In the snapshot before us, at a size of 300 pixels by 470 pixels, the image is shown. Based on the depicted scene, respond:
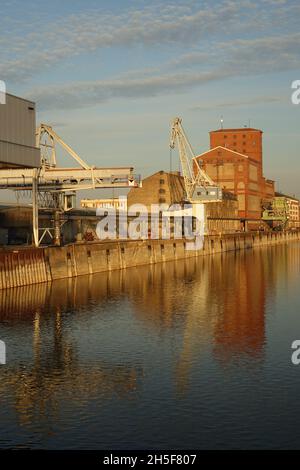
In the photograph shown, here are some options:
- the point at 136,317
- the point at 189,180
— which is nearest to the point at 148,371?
the point at 136,317

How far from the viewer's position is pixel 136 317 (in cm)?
4822

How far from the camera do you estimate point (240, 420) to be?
2400 centimetres

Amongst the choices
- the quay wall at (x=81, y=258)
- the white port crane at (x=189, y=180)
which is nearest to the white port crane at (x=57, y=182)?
the quay wall at (x=81, y=258)

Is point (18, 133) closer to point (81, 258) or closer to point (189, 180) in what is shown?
point (81, 258)

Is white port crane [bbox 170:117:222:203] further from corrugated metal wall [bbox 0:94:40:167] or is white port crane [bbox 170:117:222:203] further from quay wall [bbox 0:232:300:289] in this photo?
corrugated metal wall [bbox 0:94:40:167]

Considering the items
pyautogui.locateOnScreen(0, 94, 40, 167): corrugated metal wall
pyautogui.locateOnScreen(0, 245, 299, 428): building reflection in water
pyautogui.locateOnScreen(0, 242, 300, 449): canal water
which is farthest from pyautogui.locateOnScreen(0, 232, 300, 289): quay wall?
pyautogui.locateOnScreen(0, 94, 40, 167): corrugated metal wall

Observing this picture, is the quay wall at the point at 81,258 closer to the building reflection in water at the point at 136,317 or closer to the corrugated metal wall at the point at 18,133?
the building reflection in water at the point at 136,317

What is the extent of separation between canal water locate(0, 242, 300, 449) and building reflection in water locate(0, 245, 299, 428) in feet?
0.32

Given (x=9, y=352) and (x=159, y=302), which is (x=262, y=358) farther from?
(x=159, y=302)

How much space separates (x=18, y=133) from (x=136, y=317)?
54.4 feet

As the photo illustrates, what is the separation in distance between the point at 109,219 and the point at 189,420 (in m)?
82.0

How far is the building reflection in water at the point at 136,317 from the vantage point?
28.5m

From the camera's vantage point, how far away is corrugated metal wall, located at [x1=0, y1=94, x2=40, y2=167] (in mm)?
44219
